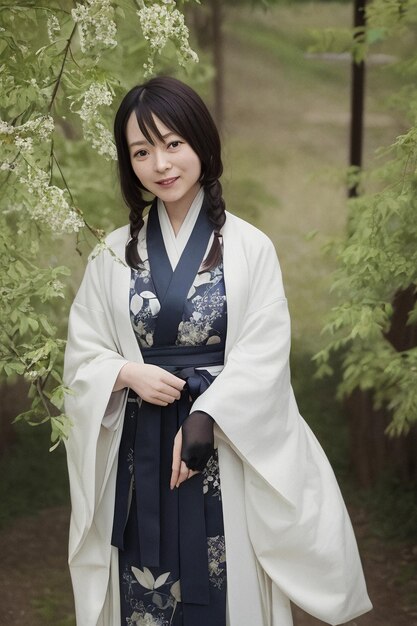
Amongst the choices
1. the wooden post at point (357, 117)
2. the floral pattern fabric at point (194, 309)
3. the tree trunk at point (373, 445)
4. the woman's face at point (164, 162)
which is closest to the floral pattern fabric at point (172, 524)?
the floral pattern fabric at point (194, 309)

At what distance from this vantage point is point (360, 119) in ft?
20.7

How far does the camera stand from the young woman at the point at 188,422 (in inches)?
118

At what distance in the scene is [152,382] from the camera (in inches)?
118

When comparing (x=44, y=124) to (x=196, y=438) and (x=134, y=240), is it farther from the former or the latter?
(x=196, y=438)

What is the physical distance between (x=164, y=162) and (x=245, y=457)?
951mm

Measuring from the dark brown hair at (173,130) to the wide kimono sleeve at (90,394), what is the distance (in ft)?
0.67

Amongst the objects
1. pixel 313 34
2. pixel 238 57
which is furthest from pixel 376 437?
pixel 238 57

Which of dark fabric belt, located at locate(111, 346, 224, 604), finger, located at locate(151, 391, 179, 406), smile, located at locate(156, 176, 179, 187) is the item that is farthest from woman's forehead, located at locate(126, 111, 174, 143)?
finger, located at locate(151, 391, 179, 406)

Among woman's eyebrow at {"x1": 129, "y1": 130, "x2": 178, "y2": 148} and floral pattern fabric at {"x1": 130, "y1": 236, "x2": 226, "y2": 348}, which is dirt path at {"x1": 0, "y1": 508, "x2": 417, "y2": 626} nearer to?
floral pattern fabric at {"x1": 130, "y1": 236, "x2": 226, "y2": 348}

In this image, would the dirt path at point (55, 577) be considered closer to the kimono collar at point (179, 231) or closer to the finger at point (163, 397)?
the finger at point (163, 397)

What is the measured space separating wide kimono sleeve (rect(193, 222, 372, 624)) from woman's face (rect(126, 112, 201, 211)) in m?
0.27

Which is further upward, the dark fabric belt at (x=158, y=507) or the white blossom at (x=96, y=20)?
the white blossom at (x=96, y=20)

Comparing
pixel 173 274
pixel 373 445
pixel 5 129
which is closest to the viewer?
pixel 5 129

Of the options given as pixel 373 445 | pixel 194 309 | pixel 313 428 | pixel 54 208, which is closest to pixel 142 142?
pixel 54 208
